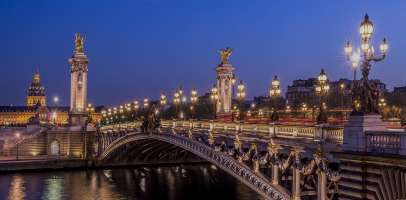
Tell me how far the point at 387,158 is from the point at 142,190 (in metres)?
36.3

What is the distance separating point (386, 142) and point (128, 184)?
40.0 m

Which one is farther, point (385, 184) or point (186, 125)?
point (186, 125)

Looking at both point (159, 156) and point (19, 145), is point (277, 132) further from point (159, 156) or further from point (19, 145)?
point (19, 145)

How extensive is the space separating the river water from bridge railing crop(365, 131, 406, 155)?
26.0 meters

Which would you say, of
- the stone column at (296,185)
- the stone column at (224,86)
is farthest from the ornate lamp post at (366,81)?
the stone column at (224,86)

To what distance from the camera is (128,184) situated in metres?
54.0

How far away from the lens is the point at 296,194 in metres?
21.9

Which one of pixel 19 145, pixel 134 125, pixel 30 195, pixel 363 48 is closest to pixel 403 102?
pixel 134 125

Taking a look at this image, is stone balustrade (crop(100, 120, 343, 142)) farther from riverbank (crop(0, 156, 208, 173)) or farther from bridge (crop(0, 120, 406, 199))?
riverbank (crop(0, 156, 208, 173))

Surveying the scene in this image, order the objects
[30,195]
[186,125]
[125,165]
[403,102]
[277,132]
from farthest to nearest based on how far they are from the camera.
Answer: [403,102] < [125,165] < [30,195] < [186,125] < [277,132]

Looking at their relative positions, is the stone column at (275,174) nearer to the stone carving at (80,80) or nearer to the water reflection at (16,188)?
the water reflection at (16,188)

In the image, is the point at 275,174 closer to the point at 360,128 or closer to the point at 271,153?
the point at 271,153

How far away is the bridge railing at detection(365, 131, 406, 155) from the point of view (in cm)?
1554

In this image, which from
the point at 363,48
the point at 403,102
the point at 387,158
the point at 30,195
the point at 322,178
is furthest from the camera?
the point at 403,102
